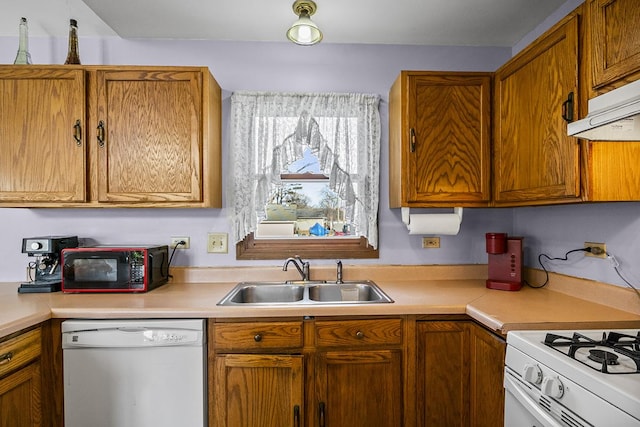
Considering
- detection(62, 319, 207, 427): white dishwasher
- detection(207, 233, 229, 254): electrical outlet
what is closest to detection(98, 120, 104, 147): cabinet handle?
detection(207, 233, 229, 254): electrical outlet

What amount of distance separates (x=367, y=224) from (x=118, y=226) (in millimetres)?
1544

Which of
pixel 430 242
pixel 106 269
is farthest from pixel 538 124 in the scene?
pixel 106 269

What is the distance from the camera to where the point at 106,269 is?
1893 millimetres

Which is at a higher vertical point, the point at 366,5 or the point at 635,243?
the point at 366,5

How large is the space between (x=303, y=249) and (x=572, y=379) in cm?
153

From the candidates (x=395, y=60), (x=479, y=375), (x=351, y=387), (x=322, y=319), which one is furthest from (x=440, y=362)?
(x=395, y=60)

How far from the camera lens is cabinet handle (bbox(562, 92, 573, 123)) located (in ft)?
4.52

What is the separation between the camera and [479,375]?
155cm

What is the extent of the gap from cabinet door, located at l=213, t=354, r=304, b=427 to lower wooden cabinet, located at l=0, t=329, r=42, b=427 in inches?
29.0

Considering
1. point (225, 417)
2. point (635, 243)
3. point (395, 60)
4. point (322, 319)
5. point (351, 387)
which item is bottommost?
point (225, 417)

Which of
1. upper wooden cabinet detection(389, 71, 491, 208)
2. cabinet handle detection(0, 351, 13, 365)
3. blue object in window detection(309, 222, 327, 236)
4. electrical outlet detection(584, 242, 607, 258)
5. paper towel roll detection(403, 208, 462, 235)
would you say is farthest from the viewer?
blue object in window detection(309, 222, 327, 236)

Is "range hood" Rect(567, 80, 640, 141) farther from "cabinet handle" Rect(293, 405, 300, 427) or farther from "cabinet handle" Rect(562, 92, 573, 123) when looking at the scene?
"cabinet handle" Rect(293, 405, 300, 427)

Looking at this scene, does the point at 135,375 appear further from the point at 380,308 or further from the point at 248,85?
the point at 248,85

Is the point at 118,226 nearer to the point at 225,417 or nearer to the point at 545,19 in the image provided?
the point at 225,417
